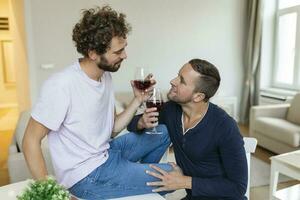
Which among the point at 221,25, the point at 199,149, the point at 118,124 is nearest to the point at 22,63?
the point at 221,25

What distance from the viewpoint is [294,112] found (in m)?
3.93

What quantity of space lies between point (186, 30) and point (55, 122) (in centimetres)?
429

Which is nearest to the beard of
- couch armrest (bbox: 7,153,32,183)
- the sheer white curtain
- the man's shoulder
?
the man's shoulder

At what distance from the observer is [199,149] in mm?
1389

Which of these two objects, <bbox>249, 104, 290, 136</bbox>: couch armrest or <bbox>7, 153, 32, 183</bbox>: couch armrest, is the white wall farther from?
<bbox>7, 153, 32, 183</bbox>: couch armrest

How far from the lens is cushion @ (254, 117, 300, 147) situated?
11.2 feet

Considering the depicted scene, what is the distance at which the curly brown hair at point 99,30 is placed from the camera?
1.25 metres

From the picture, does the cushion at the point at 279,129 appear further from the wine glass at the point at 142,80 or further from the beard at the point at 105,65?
the beard at the point at 105,65

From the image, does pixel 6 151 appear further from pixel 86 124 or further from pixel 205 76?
pixel 205 76

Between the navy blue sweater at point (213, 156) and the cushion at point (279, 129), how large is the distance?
7.69ft

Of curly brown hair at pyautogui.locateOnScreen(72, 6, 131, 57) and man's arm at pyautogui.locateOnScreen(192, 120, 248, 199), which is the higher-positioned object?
curly brown hair at pyautogui.locateOnScreen(72, 6, 131, 57)

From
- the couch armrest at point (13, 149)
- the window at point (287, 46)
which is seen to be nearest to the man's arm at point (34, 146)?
the couch armrest at point (13, 149)

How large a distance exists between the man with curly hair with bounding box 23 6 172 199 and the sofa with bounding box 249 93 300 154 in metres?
2.63

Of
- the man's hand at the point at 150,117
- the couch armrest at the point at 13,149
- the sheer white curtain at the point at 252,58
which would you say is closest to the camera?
the man's hand at the point at 150,117
